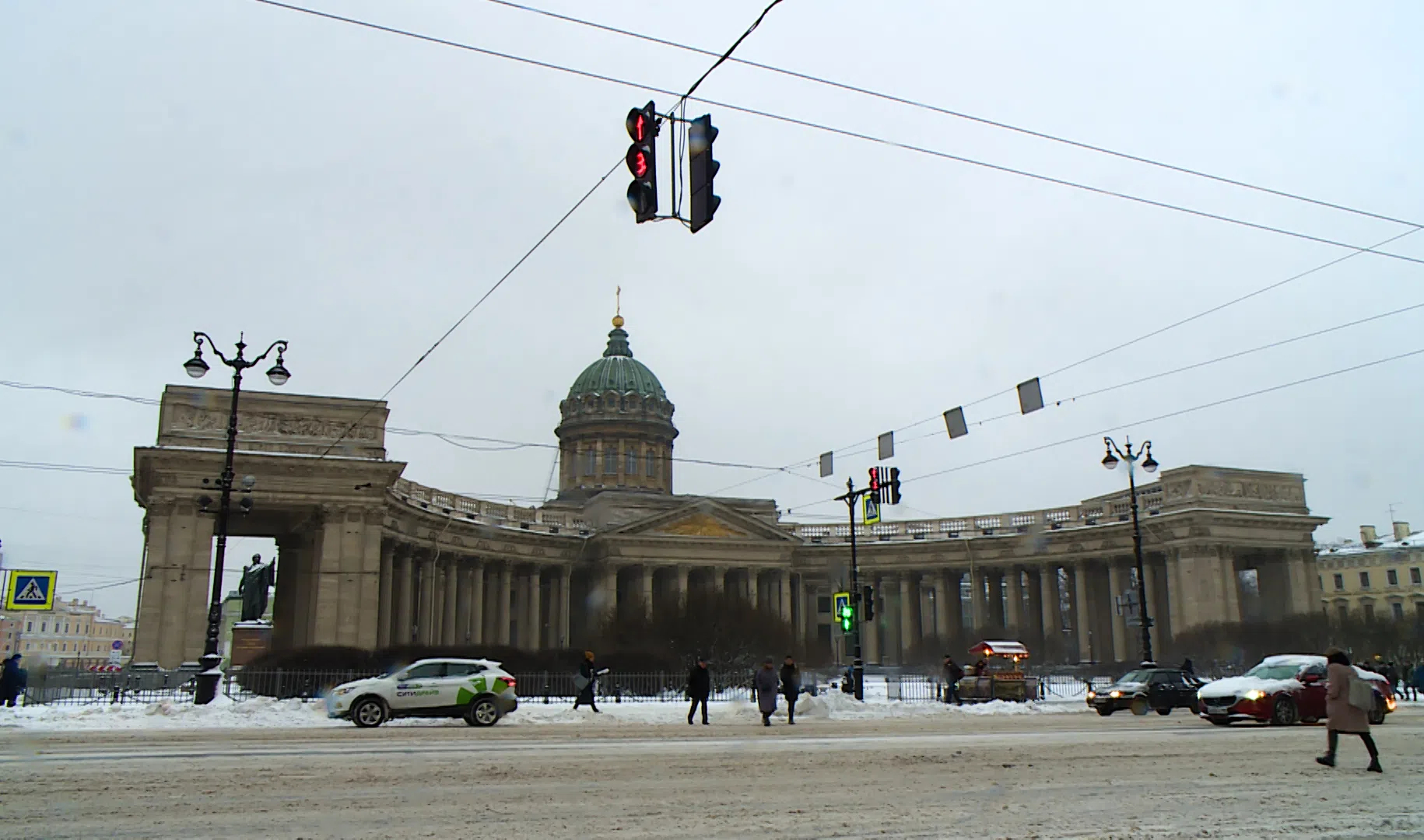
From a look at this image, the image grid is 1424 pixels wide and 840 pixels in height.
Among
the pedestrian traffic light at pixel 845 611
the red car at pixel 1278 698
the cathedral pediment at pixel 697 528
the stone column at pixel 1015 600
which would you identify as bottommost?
the red car at pixel 1278 698

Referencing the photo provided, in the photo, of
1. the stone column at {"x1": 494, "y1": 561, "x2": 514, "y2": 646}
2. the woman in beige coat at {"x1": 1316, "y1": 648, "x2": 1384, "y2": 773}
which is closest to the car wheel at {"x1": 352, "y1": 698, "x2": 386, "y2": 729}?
the woman in beige coat at {"x1": 1316, "y1": 648, "x2": 1384, "y2": 773}

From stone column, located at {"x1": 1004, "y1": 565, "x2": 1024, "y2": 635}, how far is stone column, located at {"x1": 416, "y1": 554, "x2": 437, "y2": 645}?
43993 millimetres

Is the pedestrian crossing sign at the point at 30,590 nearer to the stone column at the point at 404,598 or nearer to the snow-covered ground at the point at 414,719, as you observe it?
the snow-covered ground at the point at 414,719

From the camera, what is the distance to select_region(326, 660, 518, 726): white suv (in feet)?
84.4

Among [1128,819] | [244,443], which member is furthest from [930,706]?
[244,443]

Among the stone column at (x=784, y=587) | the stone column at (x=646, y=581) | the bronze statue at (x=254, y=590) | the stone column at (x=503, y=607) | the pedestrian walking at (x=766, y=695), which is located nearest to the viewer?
the pedestrian walking at (x=766, y=695)

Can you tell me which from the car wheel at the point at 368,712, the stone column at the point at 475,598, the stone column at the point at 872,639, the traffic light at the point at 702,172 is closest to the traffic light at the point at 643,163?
the traffic light at the point at 702,172

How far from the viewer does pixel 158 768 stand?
46.6 feet

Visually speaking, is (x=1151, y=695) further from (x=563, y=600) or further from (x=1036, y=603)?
(x=563, y=600)

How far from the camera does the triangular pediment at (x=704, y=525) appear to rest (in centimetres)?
8444

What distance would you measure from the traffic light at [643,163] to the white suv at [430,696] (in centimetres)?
1620

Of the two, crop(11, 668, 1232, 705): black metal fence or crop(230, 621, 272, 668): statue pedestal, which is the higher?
crop(230, 621, 272, 668): statue pedestal

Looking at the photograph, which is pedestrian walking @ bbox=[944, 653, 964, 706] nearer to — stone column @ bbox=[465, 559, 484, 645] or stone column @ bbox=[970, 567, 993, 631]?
stone column @ bbox=[465, 559, 484, 645]

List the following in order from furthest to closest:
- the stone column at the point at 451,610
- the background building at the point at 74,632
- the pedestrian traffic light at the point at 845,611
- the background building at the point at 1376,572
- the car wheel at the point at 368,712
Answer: the background building at the point at 74,632
the background building at the point at 1376,572
the stone column at the point at 451,610
the pedestrian traffic light at the point at 845,611
the car wheel at the point at 368,712
